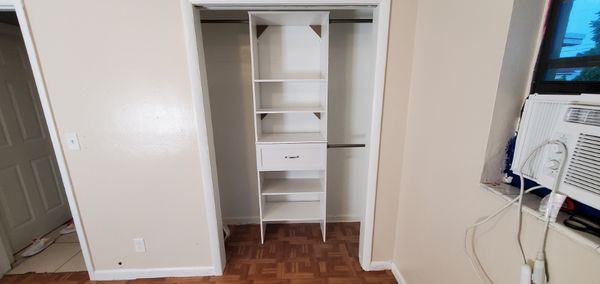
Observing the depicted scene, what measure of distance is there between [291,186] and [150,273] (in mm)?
1300

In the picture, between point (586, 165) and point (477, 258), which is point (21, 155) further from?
point (586, 165)

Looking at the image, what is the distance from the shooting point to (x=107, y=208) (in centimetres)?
162

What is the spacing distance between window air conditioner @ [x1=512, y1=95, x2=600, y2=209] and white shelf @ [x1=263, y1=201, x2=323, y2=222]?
1.63 meters

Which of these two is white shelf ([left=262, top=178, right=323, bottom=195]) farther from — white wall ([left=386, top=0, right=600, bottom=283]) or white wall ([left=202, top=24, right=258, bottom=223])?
white wall ([left=386, top=0, right=600, bottom=283])

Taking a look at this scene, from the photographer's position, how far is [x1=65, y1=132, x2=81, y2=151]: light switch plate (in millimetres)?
1477

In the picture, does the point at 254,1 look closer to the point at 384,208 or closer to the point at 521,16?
the point at 521,16

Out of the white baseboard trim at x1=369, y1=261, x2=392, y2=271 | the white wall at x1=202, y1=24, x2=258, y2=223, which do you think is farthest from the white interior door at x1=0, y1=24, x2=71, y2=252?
the white baseboard trim at x1=369, y1=261, x2=392, y2=271

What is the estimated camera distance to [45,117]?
146 cm

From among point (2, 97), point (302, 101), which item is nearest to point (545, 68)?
point (302, 101)

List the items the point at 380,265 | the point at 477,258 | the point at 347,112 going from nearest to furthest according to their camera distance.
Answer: the point at 477,258 → the point at 380,265 → the point at 347,112

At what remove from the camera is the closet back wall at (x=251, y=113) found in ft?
6.61

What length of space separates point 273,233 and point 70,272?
164 cm

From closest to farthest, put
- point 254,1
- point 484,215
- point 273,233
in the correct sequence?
point 484,215 < point 254,1 < point 273,233

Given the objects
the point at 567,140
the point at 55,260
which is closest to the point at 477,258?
the point at 567,140
